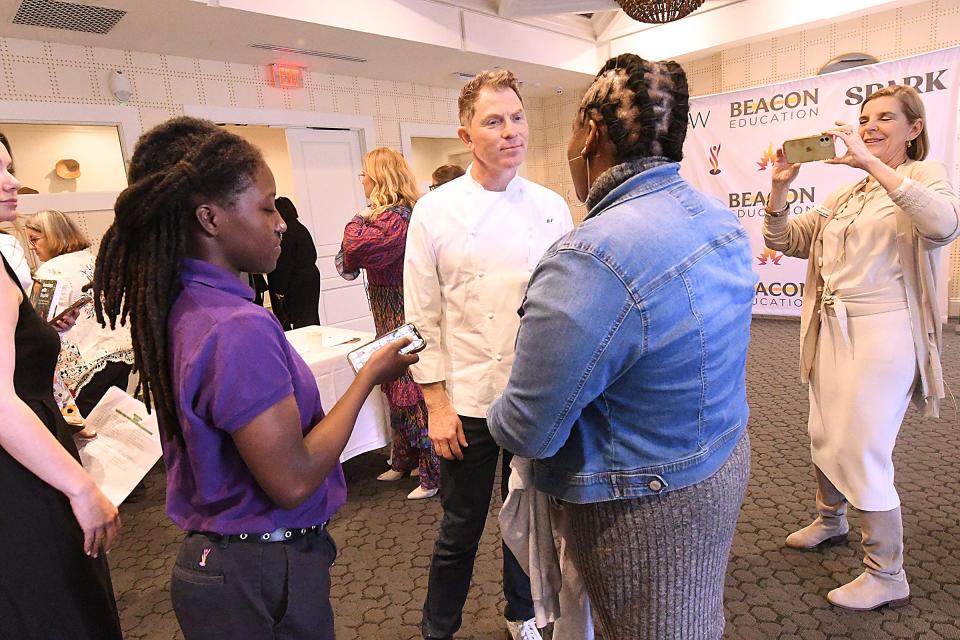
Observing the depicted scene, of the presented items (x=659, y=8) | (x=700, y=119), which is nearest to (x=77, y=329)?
(x=659, y=8)

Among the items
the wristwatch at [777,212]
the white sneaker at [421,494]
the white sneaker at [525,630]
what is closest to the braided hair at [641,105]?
the wristwatch at [777,212]

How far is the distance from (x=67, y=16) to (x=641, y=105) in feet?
13.9

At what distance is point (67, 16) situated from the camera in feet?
11.7

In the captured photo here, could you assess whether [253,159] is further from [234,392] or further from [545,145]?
[545,145]

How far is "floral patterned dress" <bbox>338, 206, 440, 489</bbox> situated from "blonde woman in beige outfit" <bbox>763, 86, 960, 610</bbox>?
1.58m

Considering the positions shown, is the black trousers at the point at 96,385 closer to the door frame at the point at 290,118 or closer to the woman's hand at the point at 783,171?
the door frame at the point at 290,118

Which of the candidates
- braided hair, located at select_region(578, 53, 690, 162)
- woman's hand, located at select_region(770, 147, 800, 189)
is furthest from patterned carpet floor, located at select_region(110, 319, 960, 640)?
braided hair, located at select_region(578, 53, 690, 162)

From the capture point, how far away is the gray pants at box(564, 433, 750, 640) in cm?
93

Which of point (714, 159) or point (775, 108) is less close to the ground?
point (775, 108)

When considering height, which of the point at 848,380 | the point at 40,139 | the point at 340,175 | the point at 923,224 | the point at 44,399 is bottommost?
the point at 848,380

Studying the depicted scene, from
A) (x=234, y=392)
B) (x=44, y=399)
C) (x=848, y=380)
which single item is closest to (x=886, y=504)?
(x=848, y=380)

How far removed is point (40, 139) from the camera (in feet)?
15.9

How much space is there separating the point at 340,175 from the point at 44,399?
15.8ft

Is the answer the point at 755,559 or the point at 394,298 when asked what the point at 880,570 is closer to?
the point at 755,559
